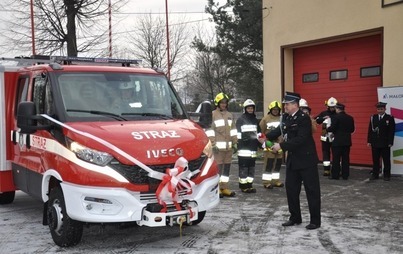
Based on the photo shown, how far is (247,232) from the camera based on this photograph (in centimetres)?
658

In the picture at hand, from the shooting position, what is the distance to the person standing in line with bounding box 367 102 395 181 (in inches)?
420

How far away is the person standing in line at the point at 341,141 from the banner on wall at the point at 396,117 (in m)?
0.96

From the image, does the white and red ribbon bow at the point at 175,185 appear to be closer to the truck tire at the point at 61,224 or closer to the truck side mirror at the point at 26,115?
the truck tire at the point at 61,224

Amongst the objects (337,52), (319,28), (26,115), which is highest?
(319,28)

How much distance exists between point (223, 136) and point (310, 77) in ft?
20.2

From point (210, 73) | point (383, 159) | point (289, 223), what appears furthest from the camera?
point (210, 73)

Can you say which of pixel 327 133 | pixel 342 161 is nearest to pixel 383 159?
pixel 342 161

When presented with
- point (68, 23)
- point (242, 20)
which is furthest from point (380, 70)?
point (242, 20)

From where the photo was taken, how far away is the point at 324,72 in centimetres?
1384

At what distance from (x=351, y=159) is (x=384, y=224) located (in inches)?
261

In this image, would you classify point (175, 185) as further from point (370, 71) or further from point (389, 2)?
point (370, 71)

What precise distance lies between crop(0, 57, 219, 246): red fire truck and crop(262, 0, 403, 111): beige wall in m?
6.77

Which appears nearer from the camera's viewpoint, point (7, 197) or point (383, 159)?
point (7, 197)

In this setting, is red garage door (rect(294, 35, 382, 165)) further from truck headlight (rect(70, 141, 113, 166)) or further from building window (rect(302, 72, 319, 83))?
truck headlight (rect(70, 141, 113, 166))
